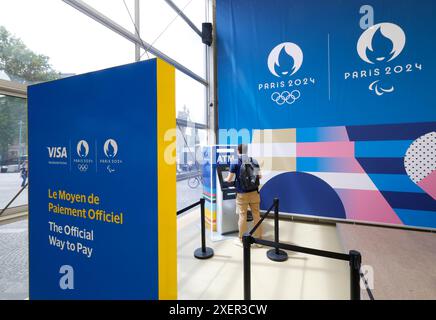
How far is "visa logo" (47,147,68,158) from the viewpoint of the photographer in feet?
4.00

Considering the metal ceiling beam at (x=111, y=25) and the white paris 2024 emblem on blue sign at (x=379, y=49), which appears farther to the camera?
the white paris 2024 emblem on blue sign at (x=379, y=49)

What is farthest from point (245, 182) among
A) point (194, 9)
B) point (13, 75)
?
point (194, 9)

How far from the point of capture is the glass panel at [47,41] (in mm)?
1911

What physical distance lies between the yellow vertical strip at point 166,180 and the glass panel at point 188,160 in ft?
10.6

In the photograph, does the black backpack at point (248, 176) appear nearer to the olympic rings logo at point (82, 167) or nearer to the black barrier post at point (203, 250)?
the black barrier post at point (203, 250)

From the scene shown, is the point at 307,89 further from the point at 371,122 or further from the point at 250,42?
the point at 250,42

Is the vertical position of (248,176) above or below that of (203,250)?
above

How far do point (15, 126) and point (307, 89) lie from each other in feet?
14.2

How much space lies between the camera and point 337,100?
417cm

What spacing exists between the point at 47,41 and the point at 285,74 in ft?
12.5

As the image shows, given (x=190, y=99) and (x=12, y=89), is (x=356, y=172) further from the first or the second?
(x=12, y=89)

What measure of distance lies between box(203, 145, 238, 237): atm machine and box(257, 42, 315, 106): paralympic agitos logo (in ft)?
5.29

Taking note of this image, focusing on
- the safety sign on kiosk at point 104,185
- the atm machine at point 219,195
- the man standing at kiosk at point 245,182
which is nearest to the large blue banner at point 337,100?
the atm machine at point 219,195
